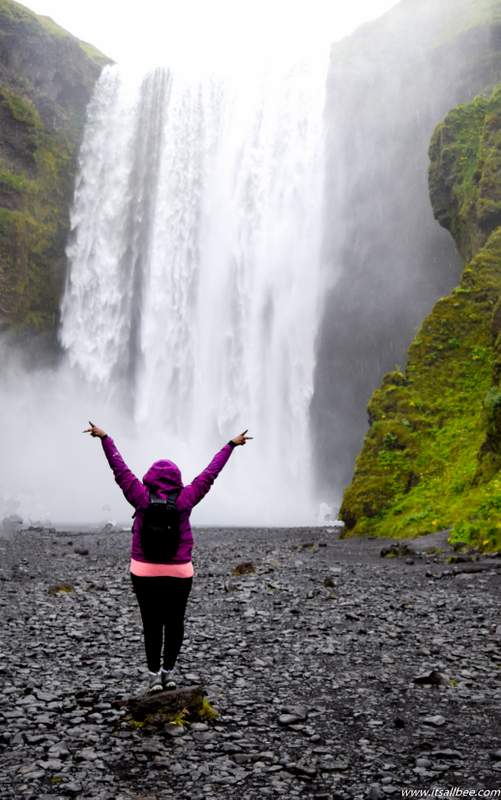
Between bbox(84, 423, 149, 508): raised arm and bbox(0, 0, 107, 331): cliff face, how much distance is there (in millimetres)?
44417

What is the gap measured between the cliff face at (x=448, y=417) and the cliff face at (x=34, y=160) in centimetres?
3082

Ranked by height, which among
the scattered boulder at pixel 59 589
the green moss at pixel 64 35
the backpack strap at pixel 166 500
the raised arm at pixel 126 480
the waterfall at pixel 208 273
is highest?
the green moss at pixel 64 35

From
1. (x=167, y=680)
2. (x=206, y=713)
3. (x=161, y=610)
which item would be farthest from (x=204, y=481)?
(x=206, y=713)

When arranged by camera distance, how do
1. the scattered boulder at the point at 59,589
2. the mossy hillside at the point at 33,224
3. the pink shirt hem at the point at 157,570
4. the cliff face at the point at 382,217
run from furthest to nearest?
the mossy hillside at the point at 33,224
the cliff face at the point at 382,217
the scattered boulder at the point at 59,589
the pink shirt hem at the point at 157,570

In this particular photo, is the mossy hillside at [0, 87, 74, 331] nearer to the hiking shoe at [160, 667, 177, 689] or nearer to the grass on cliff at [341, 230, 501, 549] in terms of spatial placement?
the grass on cliff at [341, 230, 501, 549]

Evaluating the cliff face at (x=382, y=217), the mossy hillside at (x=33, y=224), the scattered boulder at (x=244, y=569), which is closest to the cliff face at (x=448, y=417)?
the scattered boulder at (x=244, y=569)

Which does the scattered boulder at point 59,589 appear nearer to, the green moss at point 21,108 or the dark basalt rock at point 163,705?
the dark basalt rock at point 163,705

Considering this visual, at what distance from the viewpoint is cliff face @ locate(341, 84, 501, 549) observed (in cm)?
1936

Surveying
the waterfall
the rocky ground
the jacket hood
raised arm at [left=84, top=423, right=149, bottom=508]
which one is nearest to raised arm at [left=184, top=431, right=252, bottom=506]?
the jacket hood

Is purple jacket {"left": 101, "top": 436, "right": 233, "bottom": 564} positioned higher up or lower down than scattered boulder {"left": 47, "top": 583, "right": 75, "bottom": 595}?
higher up

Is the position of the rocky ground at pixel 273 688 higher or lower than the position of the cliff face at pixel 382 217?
lower

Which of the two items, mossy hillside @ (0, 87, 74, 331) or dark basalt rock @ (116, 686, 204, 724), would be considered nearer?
dark basalt rock @ (116, 686, 204, 724)

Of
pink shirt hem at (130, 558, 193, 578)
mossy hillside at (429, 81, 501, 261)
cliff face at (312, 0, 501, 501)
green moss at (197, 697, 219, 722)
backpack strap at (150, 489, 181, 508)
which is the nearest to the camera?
backpack strap at (150, 489, 181, 508)

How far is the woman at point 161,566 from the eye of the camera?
525cm
